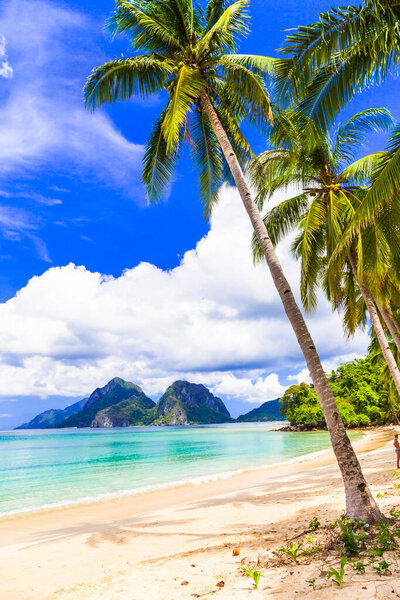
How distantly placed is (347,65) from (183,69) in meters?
2.98

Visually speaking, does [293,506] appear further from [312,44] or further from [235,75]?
[235,75]

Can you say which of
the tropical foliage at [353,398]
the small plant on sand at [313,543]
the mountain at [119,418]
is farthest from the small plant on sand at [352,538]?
the mountain at [119,418]

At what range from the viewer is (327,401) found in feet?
18.0

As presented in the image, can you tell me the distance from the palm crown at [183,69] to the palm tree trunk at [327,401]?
236 cm

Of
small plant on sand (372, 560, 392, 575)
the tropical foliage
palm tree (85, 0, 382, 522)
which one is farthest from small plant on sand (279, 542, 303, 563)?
the tropical foliage

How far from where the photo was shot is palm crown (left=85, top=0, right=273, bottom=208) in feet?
26.7

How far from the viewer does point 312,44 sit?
5.59 metres

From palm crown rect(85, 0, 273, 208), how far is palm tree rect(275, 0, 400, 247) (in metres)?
1.84

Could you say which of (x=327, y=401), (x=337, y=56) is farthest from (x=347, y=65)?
(x=327, y=401)

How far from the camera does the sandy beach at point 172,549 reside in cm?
374

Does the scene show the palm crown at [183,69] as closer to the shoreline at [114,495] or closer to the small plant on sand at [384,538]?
the small plant on sand at [384,538]

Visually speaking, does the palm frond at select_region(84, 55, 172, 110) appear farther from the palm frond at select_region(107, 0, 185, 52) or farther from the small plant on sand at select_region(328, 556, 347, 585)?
the small plant on sand at select_region(328, 556, 347, 585)

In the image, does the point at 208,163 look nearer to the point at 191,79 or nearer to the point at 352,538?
the point at 191,79

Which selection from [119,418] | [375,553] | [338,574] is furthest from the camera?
[119,418]
